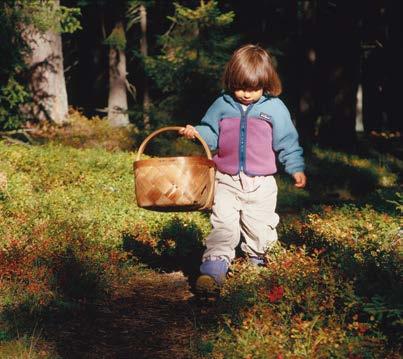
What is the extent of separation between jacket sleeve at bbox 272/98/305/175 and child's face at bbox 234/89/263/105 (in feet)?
0.67

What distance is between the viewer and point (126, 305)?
5980mm

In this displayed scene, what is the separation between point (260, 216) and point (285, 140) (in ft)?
2.39

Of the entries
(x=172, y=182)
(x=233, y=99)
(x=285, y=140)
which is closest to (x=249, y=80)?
(x=233, y=99)

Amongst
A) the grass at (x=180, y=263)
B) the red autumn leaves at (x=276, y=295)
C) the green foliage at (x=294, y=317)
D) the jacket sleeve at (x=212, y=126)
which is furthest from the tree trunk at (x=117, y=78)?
the red autumn leaves at (x=276, y=295)

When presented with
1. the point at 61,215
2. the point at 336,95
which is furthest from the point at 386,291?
the point at 336,95

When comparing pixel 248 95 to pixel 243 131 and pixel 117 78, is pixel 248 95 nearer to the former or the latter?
pixel 243 131

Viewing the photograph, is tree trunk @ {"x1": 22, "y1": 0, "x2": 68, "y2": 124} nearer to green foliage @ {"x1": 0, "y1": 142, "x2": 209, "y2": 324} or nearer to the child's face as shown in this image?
green foliage @ {"x1": 0, "y1": 142, "x2": 209, "y2": 324}

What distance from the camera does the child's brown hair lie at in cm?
576

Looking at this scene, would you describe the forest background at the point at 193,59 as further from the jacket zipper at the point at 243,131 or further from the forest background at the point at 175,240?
the jacket zipper at the point at 243,131

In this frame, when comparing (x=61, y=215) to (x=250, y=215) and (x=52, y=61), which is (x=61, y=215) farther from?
(x=52, y=61)

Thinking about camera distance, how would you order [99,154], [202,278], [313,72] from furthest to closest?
[313,72] < [99,154] < [202,278]

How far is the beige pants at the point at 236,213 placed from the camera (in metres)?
6.15

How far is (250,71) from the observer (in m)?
5.76

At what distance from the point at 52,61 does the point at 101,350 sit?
14259 millimetres
